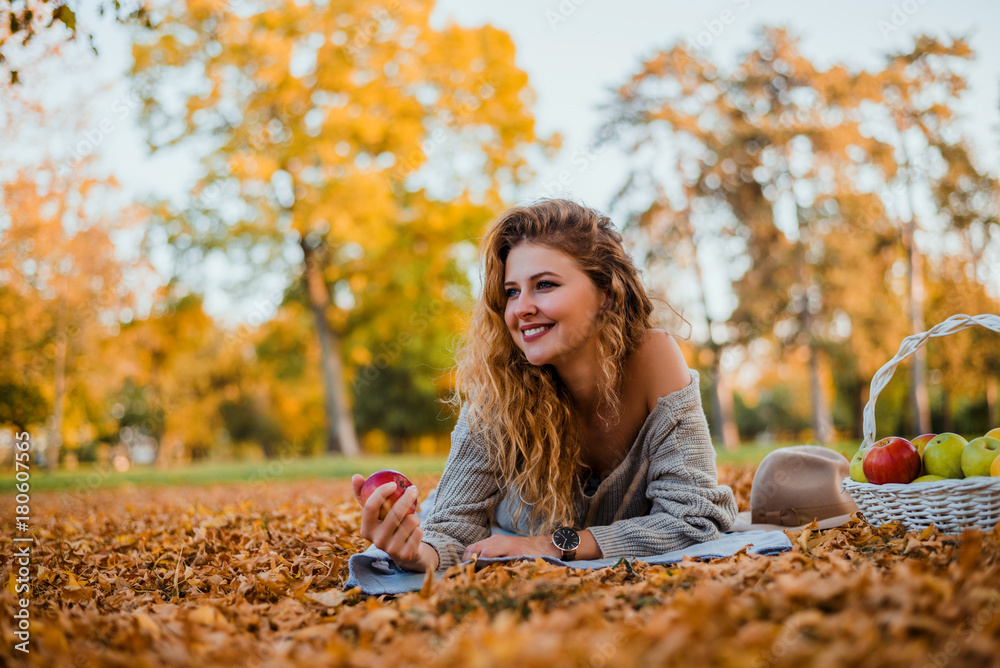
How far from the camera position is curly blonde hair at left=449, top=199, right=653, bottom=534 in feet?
10.5

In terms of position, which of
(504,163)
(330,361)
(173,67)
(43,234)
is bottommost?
(330,361)

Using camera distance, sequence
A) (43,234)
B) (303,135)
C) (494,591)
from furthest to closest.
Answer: (303,135)
(43,234)
(494,591)

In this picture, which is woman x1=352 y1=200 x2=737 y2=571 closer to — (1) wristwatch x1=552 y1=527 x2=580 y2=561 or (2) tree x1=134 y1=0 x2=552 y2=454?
(1) wristwatch x1=552 y1=527 x2=580 y2=561

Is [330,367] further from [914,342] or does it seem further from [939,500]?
[939,500]

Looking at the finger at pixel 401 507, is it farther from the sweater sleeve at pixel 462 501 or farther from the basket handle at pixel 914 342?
the basket handle at pixel 914 342

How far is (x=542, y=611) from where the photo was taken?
2.11m

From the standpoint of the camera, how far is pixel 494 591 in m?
2.30

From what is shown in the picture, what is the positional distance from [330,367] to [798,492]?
1422cm

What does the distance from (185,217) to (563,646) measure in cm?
1579

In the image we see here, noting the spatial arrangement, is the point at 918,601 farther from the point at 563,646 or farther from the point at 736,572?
the point at 563,646

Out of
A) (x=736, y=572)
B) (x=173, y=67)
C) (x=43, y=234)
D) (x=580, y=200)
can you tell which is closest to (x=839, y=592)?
(x=736, y=572)

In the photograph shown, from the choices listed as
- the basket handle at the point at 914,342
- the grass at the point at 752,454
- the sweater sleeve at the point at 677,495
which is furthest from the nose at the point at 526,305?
the grass at the point at 752,454

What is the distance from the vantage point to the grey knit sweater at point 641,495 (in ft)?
9.66

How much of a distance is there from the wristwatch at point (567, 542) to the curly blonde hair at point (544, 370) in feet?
0.93
